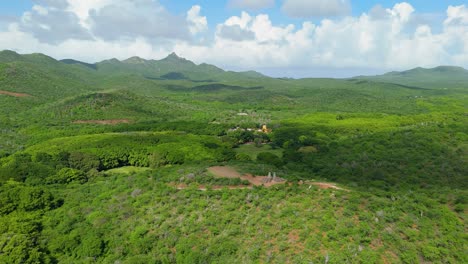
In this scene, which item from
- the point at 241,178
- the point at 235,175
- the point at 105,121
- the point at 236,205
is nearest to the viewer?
the point at 236,205

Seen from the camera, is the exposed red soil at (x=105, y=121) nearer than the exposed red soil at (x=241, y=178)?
No

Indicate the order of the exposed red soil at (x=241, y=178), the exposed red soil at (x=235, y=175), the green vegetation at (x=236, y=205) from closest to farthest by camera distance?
the green vegetation at (x=236, y=205)
the exposed red soil at (x=241, y=178)
the exposed red soil at (x=235, y=175)

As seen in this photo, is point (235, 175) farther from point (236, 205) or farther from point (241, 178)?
point (236, 205)

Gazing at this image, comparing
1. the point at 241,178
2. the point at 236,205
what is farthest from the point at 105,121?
the point at 236,205

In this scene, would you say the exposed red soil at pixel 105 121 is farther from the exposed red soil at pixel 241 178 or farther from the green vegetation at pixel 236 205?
the exposed red soil at pixel 241 178

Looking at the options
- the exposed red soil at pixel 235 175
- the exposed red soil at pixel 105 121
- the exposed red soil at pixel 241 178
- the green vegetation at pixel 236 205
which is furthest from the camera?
the exposed red soil at pixel 105 121

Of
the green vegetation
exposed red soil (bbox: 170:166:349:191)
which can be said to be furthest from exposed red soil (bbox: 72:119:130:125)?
exposed red soil (bbox: 170:166:349:191)

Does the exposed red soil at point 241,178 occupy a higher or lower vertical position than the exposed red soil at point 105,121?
higher

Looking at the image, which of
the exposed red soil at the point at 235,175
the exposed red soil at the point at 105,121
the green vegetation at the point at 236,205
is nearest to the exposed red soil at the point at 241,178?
the exposed red soil at the point at 235,175

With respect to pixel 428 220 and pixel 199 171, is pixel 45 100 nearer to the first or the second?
pixel 199 171

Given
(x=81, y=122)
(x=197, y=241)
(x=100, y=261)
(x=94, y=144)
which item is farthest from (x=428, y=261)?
(x=81, y=122)

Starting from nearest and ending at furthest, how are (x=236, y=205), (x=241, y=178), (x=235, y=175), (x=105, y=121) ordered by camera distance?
(x=236, y=205) < (x=241, y=178) < (x=235, y=175) < (x=105, y=121)
